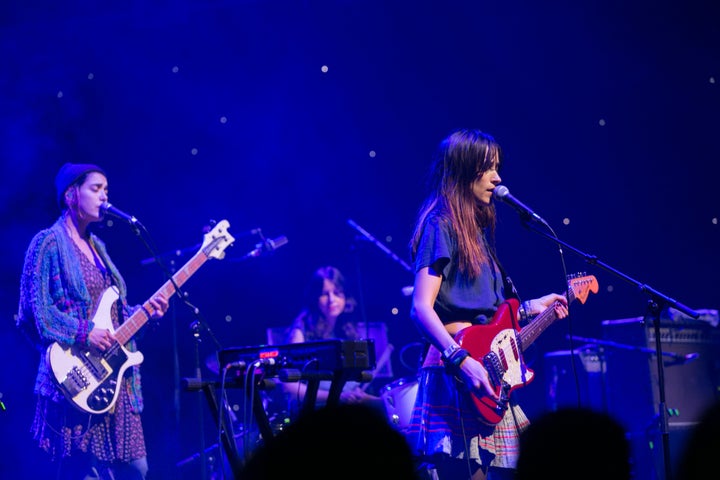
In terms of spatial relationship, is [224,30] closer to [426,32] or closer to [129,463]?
[426,32]

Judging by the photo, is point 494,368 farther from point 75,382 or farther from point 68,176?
point 68,176

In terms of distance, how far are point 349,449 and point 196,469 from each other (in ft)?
18.1

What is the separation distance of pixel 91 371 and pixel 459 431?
97.4 inches

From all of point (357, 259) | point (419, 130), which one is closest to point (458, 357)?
point (357, 259)

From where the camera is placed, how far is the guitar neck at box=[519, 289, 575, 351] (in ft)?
11.6

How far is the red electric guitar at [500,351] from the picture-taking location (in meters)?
3.25

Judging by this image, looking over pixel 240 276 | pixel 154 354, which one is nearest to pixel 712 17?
pixel 240 276

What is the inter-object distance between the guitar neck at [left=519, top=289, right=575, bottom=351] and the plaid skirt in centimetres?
32

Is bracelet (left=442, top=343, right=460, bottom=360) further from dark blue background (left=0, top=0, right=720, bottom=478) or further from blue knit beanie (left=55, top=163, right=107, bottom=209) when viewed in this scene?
dark blue background (left=0, top=0, right=720, bottom=478)

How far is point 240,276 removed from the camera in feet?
23.9

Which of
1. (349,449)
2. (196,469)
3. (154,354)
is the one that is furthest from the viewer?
(154,354)

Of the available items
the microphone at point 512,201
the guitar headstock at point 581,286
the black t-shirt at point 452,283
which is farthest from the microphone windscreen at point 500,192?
the guitar headstock at point 581,286

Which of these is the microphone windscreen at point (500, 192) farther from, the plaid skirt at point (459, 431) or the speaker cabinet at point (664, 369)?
the speaker cabinet at point (664, 369)

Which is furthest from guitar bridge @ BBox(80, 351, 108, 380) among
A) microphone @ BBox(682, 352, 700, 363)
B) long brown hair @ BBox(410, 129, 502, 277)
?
microphone @ BBox(682, 352, 700, 363)
